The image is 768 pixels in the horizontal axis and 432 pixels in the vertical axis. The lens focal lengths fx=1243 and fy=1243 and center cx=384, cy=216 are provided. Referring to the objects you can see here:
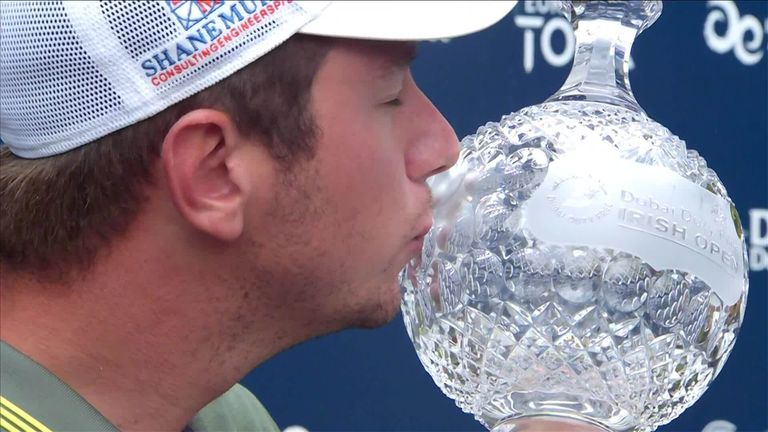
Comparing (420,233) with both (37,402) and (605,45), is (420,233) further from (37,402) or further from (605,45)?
(37,402)

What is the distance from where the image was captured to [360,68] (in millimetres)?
1097

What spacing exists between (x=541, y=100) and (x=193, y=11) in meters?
1.36

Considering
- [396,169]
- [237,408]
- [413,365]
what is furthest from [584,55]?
[413,365]

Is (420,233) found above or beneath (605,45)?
beneath

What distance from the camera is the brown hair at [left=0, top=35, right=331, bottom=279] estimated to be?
108 centimetres

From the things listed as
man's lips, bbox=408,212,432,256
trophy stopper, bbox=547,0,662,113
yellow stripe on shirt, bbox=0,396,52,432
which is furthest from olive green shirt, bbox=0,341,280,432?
trophy stopper, bbox=547,0,662,113

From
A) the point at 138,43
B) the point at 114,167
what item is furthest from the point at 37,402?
the point at 138,43

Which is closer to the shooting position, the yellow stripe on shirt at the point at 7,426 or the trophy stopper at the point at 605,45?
the yellow stripe on shirt at the point at 7,426

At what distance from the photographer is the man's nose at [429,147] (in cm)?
114

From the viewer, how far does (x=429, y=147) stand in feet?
3.75

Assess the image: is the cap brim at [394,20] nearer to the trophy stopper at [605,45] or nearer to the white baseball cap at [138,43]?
the white baseball cap at [138,43]

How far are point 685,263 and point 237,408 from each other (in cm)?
56

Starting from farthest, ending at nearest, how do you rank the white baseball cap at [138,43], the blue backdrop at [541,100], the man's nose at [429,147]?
the blue backdrop at [541,100] < the man's nose at [429,147] < the white baseball cap at [138,43]

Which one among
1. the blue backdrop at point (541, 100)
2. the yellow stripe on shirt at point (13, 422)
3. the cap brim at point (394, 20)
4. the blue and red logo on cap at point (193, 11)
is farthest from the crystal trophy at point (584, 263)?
the blue backdrop at point (541, 100)
